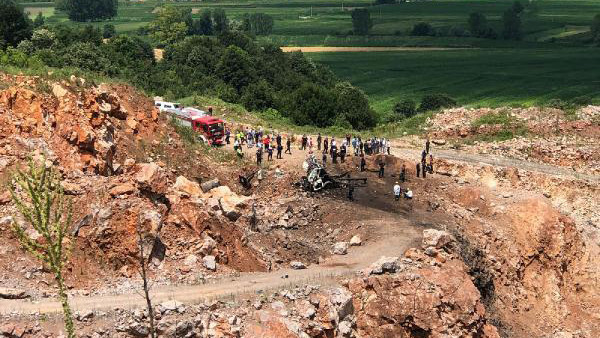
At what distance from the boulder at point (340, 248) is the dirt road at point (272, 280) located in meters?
0.34

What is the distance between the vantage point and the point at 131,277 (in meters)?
34.1

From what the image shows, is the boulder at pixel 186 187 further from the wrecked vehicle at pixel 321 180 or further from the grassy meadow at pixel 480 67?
the grassy meadow at pixel 480 67

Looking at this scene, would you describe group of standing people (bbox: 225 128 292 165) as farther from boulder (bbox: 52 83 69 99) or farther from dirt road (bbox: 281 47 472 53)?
dirt road (bbox: 281 47 472 53)

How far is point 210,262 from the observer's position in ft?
117

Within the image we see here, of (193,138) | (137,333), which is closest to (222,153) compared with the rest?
(193,138)

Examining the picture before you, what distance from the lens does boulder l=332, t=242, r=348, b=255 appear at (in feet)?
137

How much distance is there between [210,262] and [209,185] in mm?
13641

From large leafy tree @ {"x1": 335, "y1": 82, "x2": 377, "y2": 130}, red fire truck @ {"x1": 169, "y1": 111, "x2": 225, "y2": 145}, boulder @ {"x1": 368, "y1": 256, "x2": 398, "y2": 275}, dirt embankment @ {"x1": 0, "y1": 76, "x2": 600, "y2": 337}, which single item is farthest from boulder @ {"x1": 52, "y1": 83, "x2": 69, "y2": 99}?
large leafy tree @ {"x1": 335, "y1": 82, "x2": 377, "y2": 130}

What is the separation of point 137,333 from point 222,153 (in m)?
27.6

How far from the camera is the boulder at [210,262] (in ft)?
116

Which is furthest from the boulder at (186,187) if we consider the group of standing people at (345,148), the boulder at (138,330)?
the group of standing people at (345,148)

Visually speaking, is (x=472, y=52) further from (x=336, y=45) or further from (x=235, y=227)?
(x=235, y=227)

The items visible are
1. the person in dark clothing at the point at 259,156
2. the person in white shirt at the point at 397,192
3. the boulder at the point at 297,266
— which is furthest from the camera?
the person in dark clothing at the point at 259,156

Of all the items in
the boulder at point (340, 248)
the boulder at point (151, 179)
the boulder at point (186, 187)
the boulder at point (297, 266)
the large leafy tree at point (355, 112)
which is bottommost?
the large leafy tree at point (355, 112)
